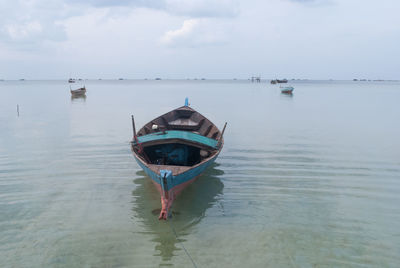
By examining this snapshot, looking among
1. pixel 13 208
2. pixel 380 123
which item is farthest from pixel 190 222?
pixel 380 123

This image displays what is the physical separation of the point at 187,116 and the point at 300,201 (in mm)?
→ 11215

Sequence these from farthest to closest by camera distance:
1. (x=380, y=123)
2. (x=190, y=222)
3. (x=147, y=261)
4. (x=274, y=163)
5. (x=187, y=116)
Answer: (x=380, y=123), (x=187, y=116), (x=274, y=163), (x=190, y=222), (x=147, y=261)

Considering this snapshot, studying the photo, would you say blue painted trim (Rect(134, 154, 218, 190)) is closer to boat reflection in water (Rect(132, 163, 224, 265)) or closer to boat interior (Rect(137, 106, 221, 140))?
boat reflection in water (Rect(132, 163, 224, 265))

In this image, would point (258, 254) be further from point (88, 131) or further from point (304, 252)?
point (88, 131)

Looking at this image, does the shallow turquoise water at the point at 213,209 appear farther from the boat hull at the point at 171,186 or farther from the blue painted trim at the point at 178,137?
the blue painted trim at the point at 178,137

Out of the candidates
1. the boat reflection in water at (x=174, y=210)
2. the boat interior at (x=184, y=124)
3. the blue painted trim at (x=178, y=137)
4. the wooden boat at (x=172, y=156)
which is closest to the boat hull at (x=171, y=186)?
the wooden boat at (x=172, y=156)

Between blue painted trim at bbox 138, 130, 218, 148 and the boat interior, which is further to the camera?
the boat interior

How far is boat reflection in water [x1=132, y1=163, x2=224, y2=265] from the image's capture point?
7.96 metres

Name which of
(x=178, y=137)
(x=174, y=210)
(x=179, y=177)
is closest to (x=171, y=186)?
(x=179, y=177)

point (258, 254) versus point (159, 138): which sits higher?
point (159, 138)

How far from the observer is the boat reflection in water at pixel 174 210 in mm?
7957

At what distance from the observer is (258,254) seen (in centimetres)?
742

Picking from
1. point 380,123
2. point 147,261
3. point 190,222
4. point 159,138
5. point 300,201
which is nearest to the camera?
point 147,261

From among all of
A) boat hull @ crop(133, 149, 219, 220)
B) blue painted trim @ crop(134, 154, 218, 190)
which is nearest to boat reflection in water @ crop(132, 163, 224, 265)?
boat hull @ crop(133, 149, 219, 220)
